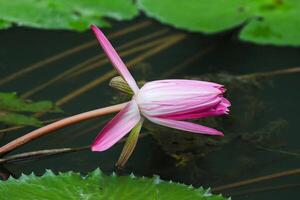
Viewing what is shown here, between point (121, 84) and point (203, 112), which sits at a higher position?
point (121, 84)

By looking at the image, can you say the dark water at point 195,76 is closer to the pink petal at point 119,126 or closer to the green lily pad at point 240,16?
the green lily pad at point 240,16

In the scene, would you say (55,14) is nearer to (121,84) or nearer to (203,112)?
(121,84)

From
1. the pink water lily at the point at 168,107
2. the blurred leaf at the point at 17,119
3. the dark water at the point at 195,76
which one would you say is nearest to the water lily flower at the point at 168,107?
the pink water lily at the point at 168,107

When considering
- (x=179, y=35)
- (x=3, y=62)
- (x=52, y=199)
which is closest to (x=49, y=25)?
(x=3, y=62)

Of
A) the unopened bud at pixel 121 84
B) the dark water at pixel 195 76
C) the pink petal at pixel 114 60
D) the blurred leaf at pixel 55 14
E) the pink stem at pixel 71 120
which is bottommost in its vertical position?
the dark water at pixel 195 76

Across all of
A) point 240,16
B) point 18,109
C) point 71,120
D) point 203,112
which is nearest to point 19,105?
point 18,109

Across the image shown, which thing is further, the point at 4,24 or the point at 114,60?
the point at 4,24
